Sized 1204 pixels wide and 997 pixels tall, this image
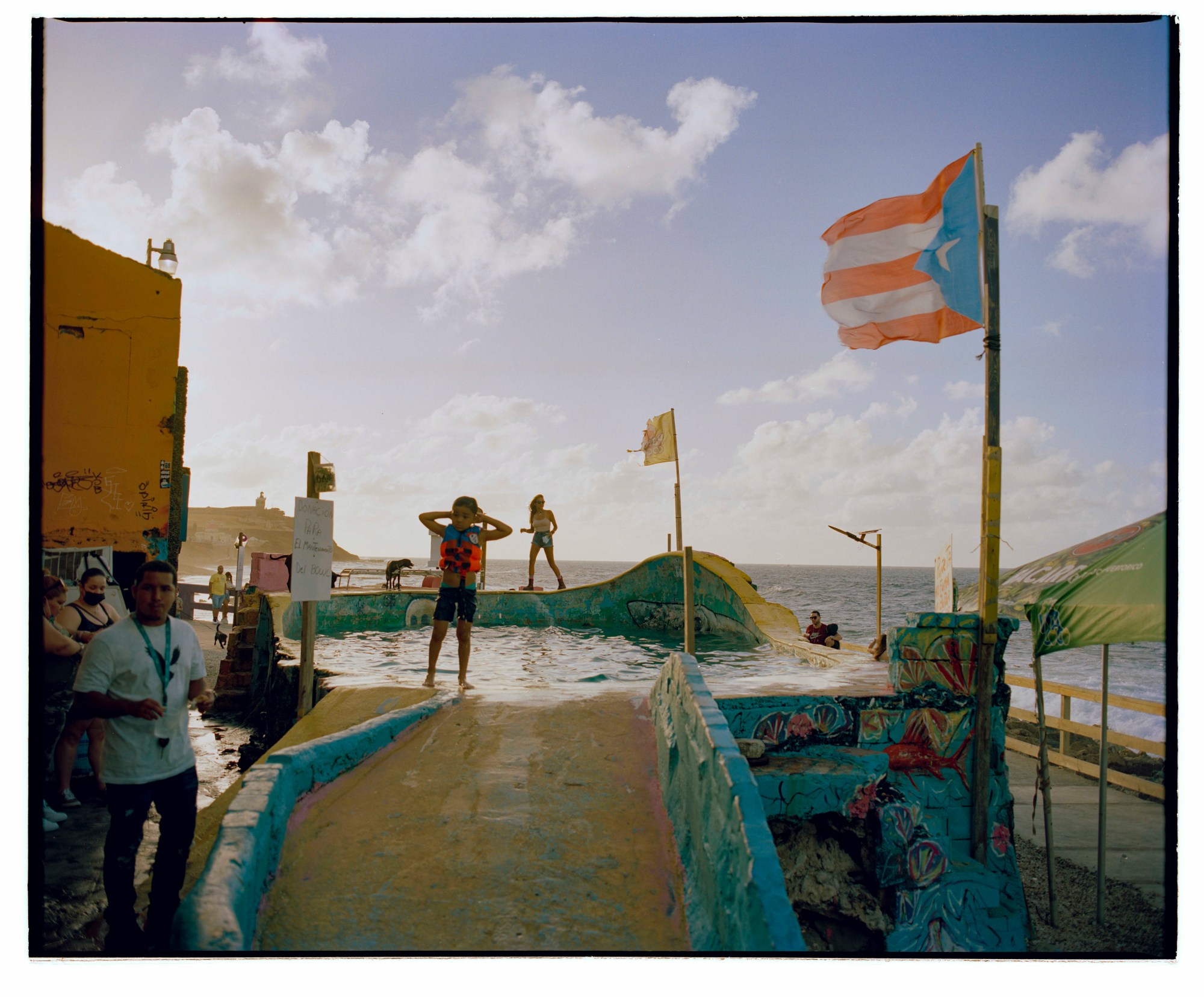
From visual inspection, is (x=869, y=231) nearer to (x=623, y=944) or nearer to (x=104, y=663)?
(x=623, y=944)

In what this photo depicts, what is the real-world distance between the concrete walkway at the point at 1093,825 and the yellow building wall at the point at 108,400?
9959 mm

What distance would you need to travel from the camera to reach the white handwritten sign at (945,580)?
207 inches

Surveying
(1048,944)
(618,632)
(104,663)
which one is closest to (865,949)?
(1048,944)

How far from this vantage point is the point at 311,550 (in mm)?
5664

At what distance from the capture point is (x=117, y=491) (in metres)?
6.86

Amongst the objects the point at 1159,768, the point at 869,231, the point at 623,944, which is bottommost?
the point at 1159,768

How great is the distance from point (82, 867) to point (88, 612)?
→ 183cm

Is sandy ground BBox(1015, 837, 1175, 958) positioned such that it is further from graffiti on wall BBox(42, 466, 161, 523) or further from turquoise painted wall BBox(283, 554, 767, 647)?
graffiti on wall BBox(42, 466, 161, 523)

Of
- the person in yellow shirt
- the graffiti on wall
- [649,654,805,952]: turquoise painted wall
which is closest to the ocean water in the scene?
[649,654,805,952]: turquoise painted wall

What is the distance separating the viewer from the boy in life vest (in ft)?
18.8

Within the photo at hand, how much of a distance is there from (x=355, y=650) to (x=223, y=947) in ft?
22.8

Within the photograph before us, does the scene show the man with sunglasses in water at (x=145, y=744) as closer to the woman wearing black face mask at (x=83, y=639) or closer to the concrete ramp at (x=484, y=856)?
the concrete ramp at (x=484, y=856)

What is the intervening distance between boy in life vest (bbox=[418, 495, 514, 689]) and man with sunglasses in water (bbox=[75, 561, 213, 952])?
2.74 m

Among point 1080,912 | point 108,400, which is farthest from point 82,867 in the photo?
point 1080,912
